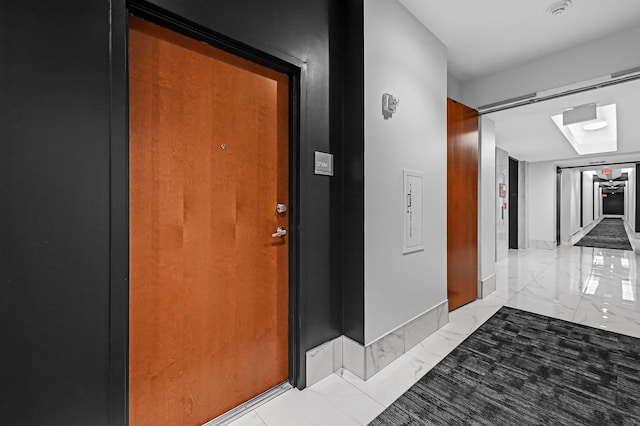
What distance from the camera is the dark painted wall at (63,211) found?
95cm

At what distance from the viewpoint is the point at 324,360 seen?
195 centimetres

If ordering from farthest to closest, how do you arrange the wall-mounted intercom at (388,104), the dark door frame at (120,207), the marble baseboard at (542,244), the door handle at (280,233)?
the marble baseboard at (542,244)
the wall-mounted intercom at (388,104)
the door handle at (280,233)
the dark door frame at (120,207)

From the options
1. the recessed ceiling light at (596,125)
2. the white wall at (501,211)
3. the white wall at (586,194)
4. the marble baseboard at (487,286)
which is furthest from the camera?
the white wall at (586,194)

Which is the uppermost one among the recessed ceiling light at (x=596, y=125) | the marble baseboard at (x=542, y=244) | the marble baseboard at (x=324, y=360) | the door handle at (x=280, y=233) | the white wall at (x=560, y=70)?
the recessed ceiling light at (x=596, y=125)

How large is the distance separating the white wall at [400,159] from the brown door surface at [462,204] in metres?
0.38

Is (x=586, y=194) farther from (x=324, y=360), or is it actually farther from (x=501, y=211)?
(x=324, y=360)

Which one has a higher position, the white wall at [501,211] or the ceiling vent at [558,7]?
the ceiling vent at [558,7]

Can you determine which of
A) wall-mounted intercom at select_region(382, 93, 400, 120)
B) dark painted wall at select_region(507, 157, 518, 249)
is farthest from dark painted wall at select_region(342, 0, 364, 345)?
dark painted wall at select_region(507, 157, 518, 249)

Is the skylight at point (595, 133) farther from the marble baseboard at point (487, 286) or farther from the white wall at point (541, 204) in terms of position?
the marble baseboard at point (487, 286)

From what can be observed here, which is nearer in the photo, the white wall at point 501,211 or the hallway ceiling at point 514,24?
the hallway ceiling at point 514,24

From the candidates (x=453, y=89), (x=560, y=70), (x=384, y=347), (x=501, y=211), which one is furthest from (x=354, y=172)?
(x=501, y=211)

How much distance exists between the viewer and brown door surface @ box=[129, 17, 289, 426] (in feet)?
4.23

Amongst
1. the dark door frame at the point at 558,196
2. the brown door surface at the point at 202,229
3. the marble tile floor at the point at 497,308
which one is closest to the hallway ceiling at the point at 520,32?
the brown door surface at the point at 202,229

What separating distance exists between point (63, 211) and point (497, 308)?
13.0 feet
